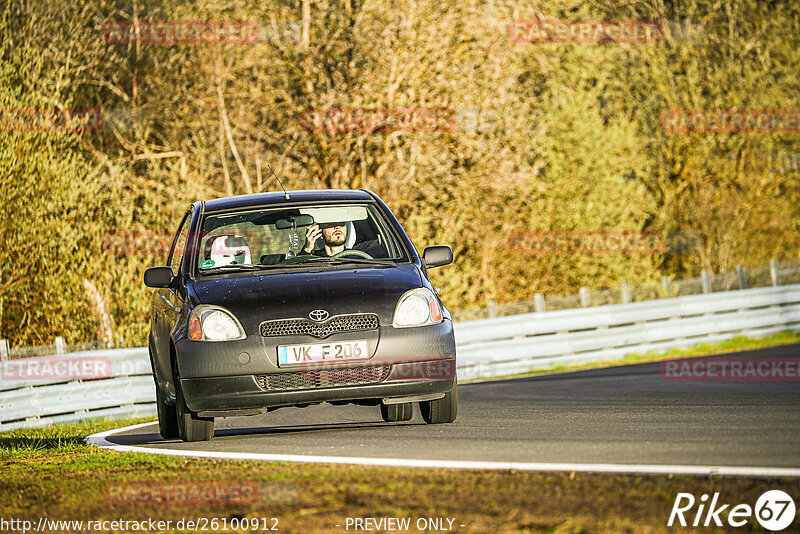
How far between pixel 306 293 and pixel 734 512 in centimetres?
413

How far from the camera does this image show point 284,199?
1018 centimetres

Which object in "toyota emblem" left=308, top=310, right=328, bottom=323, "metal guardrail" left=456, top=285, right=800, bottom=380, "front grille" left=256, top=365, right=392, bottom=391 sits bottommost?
"metal guardrail" left=456, top=285, right=800, bottom=380

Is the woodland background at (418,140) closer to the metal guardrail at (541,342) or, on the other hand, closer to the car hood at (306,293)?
the metal guardrail at (541,342)

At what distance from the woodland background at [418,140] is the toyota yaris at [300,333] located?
923cm

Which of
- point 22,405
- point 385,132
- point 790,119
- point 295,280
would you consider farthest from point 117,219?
point 790,119

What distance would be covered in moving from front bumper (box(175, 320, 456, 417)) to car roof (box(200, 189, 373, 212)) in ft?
5.31

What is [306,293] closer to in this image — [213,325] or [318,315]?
[318,315]

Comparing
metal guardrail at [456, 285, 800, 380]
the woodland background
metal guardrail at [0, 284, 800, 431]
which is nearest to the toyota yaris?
metal guardrail at [0, 284, 800, 431]

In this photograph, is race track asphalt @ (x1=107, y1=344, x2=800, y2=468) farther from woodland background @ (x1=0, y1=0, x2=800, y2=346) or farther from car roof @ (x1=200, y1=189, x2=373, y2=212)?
woodland background @ (x1=0, y1=0, x2=800, y2=346)

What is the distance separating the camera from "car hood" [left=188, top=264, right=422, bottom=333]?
342 inches

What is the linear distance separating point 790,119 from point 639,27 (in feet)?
15.9

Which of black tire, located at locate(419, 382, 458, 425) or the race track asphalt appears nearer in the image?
the race track asphalt

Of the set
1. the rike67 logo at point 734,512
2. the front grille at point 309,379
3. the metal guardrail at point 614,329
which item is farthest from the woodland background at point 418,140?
the rike67 logo at point 734,512

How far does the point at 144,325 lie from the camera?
21031 millimetres
